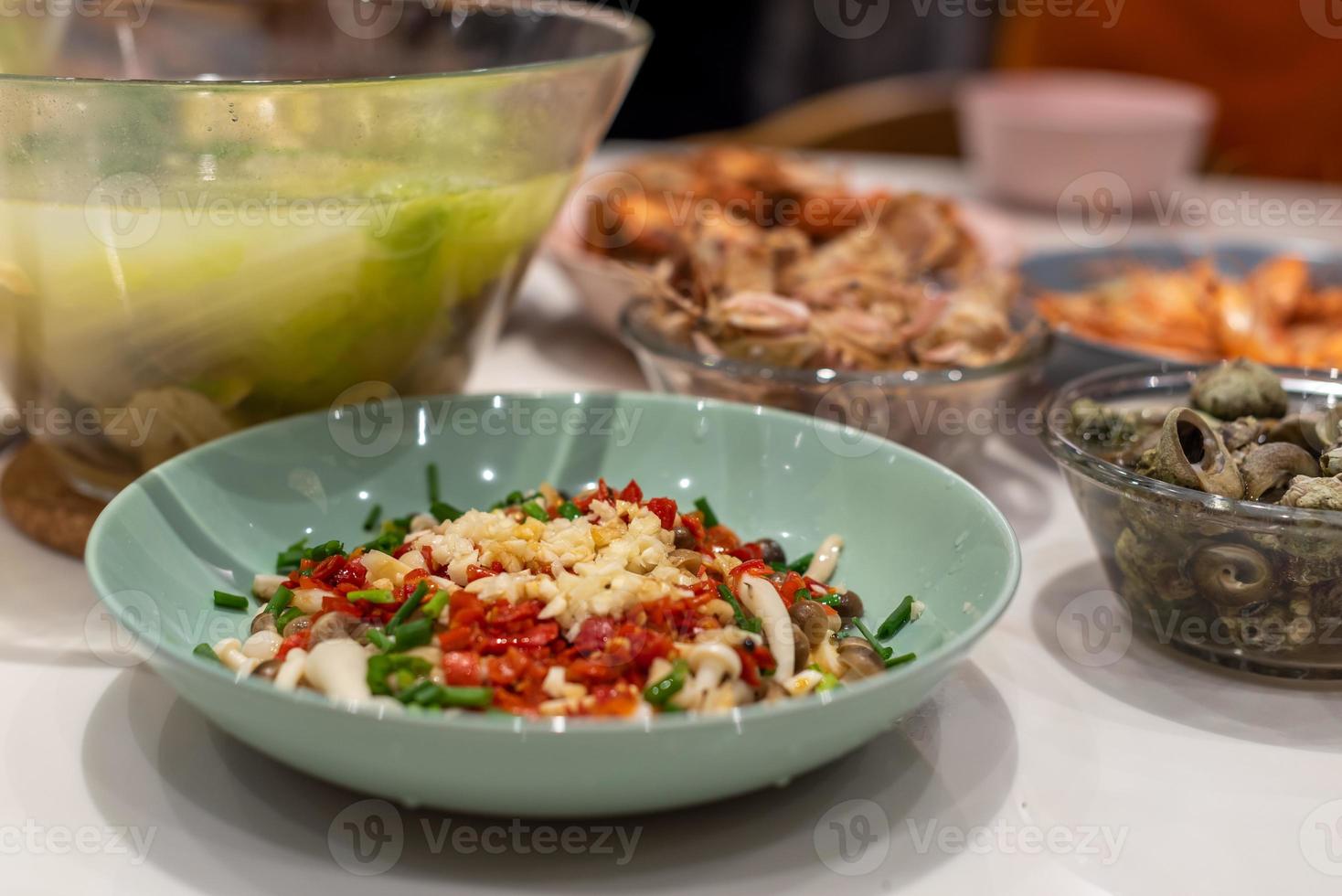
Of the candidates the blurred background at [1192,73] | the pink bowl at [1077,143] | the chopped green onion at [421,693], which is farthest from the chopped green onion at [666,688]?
the blurred background at [1192,73]

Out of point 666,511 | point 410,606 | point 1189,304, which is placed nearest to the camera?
point 410,606

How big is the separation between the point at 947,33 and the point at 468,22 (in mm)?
3405

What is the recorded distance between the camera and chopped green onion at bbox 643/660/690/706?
28.0 inches

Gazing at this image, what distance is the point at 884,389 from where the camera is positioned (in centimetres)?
112

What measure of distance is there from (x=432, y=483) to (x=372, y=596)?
27 cm

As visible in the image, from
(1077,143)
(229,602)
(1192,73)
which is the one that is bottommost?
(1192,73)

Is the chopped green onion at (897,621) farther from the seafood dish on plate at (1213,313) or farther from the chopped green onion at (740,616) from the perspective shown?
the seafood dish on plate at (1213,313)

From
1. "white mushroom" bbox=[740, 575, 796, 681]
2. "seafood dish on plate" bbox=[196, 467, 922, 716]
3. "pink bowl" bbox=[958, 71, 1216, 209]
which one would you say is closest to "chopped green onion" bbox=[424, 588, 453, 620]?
"seafood dish on plate" bbox=[196, 467, 922, 716]

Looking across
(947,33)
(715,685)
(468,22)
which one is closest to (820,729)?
(715,685)

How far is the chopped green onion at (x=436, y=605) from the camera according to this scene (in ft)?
2.54

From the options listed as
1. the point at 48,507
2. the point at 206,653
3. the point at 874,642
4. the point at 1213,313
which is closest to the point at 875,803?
the point at 874,642

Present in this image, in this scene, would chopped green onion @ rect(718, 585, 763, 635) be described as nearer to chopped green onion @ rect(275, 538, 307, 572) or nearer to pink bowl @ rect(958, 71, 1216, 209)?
chopped green onion @ rect(275, 538, 307, 572)

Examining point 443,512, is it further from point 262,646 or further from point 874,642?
point 874,642

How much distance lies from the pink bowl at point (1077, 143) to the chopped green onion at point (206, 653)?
74.7 inches
